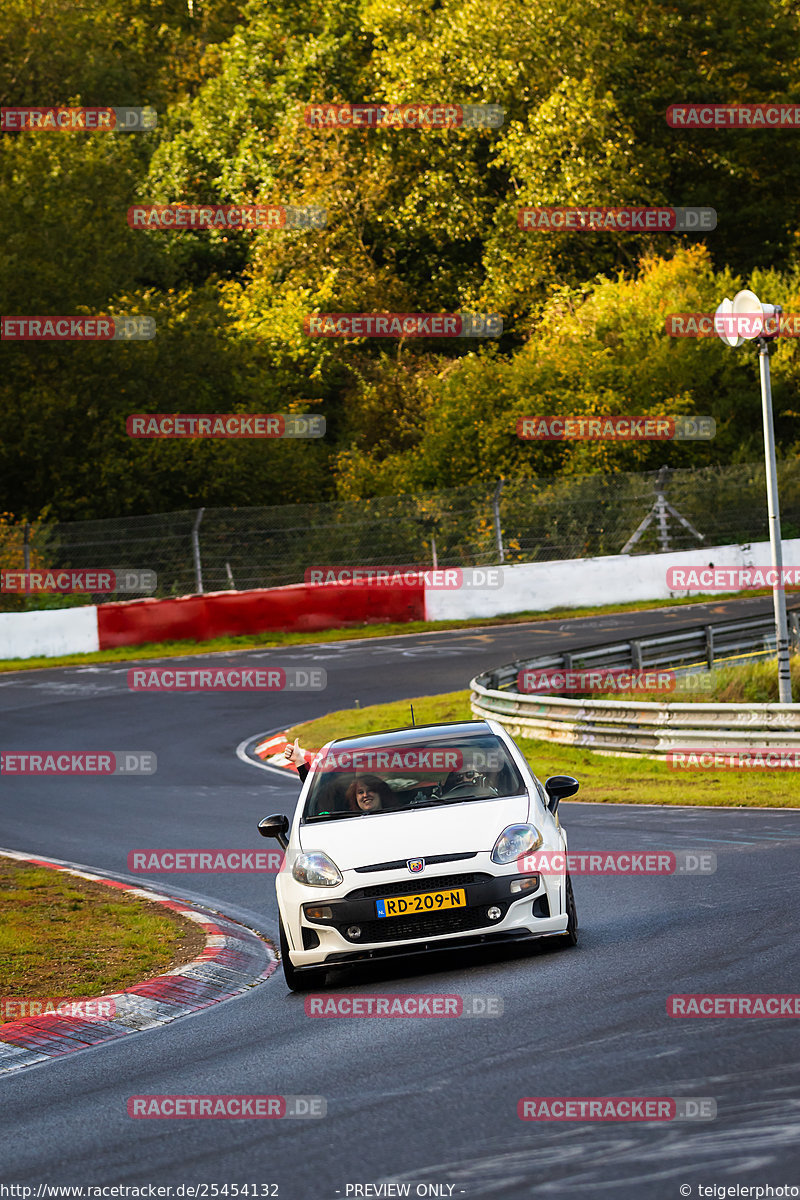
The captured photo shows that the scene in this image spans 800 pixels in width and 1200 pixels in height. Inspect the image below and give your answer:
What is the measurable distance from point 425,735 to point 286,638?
2200cm

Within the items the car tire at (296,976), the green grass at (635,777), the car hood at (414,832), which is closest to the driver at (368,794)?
the car hood at (414,832)

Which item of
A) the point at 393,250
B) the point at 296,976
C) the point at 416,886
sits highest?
the point at 393,250

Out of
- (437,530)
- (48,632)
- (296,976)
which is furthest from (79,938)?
(437,530)

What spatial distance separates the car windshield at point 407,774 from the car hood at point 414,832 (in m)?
0.17

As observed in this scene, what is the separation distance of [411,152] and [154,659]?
94.1 feet

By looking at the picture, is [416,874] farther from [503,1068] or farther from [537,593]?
[537,593]

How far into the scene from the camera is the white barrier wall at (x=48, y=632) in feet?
100

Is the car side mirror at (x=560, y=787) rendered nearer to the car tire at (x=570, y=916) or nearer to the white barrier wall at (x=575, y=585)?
the car tire at (x=570, y=916)

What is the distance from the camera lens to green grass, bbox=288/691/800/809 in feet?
48.2

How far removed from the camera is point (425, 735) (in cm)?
955

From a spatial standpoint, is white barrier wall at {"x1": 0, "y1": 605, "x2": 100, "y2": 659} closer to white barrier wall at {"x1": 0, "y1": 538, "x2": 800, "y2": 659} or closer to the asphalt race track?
white barrier wall at {"x1": 0, "y1": 538, "x2": 800, "y2": 659}

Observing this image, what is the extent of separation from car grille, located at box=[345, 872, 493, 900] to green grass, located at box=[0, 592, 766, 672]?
2231cm

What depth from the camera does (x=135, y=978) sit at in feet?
30.0

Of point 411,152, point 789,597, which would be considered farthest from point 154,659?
point 411,152
